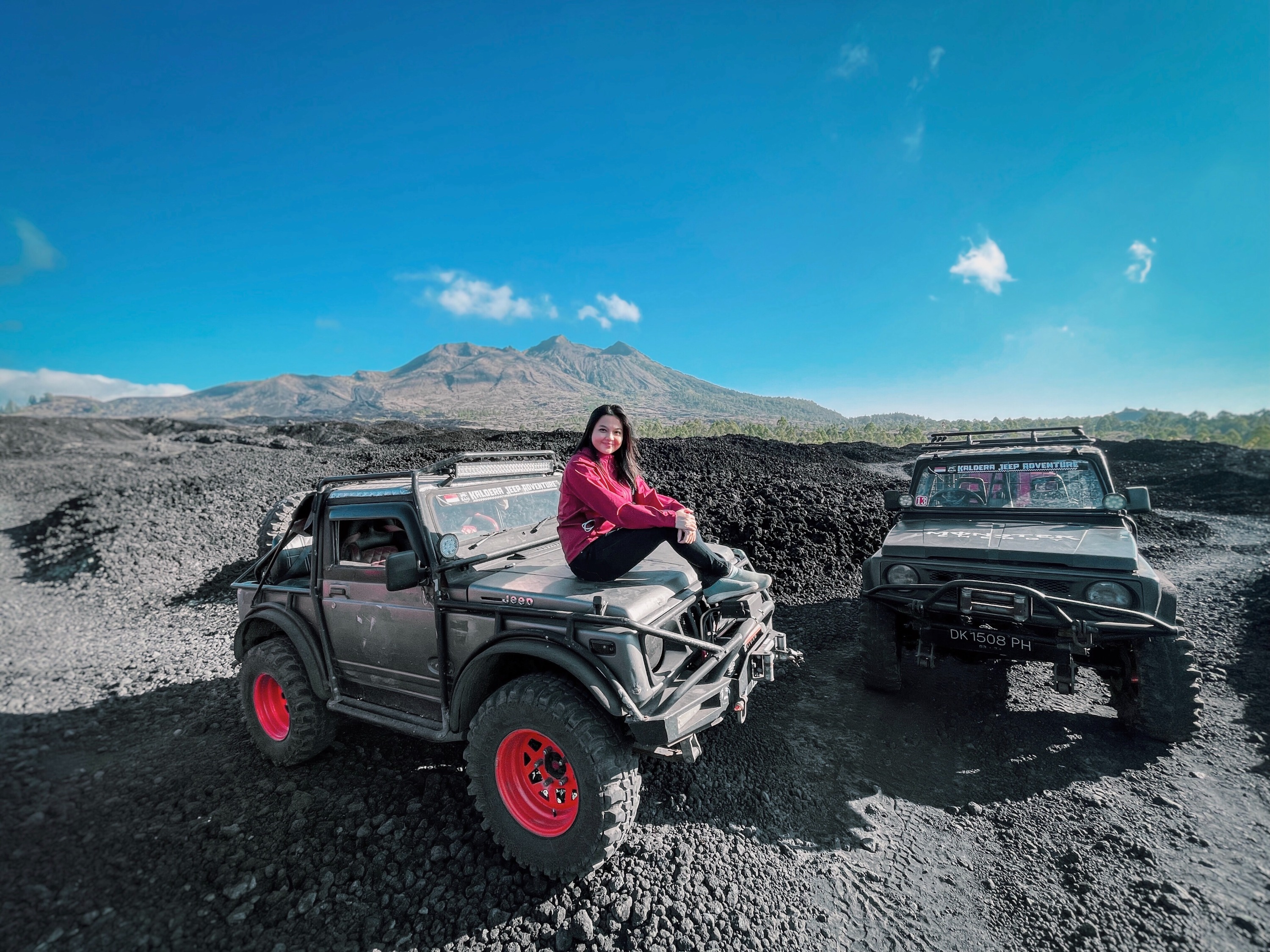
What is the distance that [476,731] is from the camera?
2.77 metres

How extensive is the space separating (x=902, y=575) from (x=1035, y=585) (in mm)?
873

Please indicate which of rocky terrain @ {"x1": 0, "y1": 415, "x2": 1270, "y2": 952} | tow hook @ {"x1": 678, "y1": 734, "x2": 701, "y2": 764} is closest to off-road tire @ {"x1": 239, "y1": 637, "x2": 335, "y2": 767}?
rocky terrain @ {"x1": 0, "y1": 415, "x2": 1270, "y2": 952}

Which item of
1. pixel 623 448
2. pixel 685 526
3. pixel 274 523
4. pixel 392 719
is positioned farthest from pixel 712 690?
pixel 274 523

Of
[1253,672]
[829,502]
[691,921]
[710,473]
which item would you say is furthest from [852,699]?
[710,473]

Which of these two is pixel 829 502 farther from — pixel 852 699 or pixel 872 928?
pixel 872 928

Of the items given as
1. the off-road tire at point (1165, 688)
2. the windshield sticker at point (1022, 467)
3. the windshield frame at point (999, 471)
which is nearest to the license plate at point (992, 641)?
the off-road tire at point (1165, 688)

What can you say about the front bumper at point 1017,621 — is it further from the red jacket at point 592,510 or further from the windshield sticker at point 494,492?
the windshield sticker at point 494,492

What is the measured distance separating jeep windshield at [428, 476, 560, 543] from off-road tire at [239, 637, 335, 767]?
1.60 metres

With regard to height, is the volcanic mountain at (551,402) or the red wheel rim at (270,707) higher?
the volcanic mountain at (551,402)

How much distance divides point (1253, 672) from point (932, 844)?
172 inches

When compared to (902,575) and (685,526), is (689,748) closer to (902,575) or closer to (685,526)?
(685,526)

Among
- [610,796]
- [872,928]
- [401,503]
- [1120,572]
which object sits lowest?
[872,928]

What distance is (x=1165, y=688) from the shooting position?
3.57 metres

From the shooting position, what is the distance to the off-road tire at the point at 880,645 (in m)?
4.38
